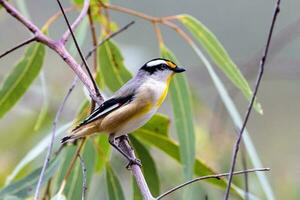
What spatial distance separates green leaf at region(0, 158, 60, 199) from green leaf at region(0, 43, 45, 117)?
27 cm

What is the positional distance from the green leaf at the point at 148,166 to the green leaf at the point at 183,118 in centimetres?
17

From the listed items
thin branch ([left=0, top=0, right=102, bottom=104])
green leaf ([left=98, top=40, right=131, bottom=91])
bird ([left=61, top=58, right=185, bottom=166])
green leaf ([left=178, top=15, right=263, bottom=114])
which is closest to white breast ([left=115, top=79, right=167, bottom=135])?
A: bird ([left=61, top=58, right=185, bottom=166])

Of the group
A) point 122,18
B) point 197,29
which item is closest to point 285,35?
point 197,29

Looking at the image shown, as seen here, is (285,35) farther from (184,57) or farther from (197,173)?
(184,57)

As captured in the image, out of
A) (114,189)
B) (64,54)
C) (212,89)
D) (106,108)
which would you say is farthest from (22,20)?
(212,89)

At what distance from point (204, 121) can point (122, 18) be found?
2366mm

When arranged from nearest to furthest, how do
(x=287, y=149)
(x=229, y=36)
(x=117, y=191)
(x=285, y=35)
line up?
(x=117, y=191)
(x=285, y=35)
(x=287, y=149)
(x=229, y=36)

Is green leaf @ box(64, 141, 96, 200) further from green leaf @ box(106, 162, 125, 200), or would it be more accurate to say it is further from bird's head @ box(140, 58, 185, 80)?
bird's head @ box(140, 58, 185, 80)

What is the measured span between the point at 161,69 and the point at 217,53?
0.33 meters

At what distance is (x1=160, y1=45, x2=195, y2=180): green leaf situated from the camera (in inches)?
100

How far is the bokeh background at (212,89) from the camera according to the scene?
346cm

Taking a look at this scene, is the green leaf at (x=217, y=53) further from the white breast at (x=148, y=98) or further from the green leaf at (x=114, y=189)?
the green leaf at (x=114, y=189)

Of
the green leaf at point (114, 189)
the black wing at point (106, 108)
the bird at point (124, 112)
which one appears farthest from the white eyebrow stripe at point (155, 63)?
the green leaf at point (114, 189)

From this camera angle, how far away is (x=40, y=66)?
8.91ft
